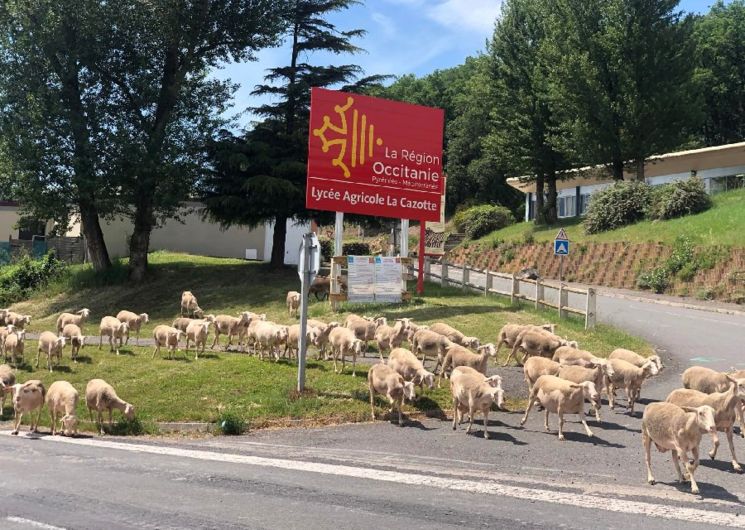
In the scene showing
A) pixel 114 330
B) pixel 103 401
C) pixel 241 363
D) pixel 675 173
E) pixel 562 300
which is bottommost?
pixel 103 401

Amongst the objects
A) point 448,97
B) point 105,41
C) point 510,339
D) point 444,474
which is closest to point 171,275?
point 105,41

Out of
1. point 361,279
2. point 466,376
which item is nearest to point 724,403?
point 466,376

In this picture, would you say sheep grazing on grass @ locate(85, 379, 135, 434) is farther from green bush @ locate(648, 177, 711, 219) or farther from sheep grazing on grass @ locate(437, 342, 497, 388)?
green bush @ locate(648, 177, 711, 219)

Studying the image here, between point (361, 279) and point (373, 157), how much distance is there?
183 inches

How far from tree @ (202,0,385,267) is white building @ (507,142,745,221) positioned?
27072 mm

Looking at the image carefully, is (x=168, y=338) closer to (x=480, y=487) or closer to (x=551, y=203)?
(x=480, y=487)

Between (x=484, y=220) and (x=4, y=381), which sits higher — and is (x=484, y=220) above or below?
above

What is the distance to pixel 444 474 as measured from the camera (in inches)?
403

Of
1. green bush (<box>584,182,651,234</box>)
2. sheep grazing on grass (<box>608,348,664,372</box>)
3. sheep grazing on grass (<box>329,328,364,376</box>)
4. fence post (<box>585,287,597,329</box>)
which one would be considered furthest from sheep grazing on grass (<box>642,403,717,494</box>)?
green bush (<box>584,182,651,234</box>)

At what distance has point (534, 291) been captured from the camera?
28.8 metres

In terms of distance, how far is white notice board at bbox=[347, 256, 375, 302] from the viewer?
2756 cm

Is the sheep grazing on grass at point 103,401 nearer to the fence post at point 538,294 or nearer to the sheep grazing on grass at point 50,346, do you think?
the sheep grazing on grass at point 50,346

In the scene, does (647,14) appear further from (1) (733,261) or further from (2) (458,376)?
(2) (458,376)

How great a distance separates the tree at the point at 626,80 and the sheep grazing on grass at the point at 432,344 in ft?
124
